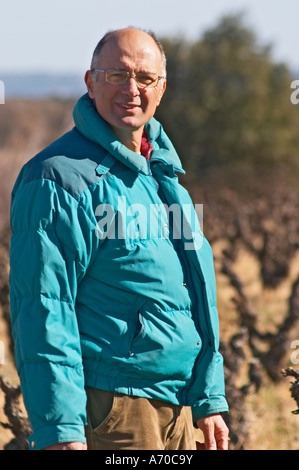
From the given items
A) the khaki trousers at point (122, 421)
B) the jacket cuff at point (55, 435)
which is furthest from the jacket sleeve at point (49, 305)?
the khaki trousers at point (122, 421)

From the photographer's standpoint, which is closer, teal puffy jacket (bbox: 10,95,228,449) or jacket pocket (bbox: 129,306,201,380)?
teal puffy jacket (bbox: 10,95,228,449)

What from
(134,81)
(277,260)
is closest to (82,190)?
(134,81)

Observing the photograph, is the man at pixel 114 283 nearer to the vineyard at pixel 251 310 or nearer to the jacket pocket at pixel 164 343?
the jacket pocket at pixel 164 343

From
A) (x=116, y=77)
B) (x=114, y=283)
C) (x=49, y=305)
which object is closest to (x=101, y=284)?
(x=114, y=283)

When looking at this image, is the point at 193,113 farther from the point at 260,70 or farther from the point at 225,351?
the point at 225,351

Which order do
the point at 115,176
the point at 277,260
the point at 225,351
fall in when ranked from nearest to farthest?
the point at 115,176 < the point at 225,351 < the point at 277,260

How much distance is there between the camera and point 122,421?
2342mm

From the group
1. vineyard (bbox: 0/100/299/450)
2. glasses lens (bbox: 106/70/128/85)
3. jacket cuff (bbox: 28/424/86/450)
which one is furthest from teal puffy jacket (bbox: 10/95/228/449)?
vineyard (bbox: 0/100/299/450)

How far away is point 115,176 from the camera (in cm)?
237

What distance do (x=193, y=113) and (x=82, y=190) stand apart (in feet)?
84.4

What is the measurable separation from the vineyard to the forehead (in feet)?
5.13

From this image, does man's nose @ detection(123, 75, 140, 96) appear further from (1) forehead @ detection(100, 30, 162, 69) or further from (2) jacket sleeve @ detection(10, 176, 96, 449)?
(2) jacket sleeve @ detection(10, 176, 96, 449)

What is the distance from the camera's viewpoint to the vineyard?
188 inches
